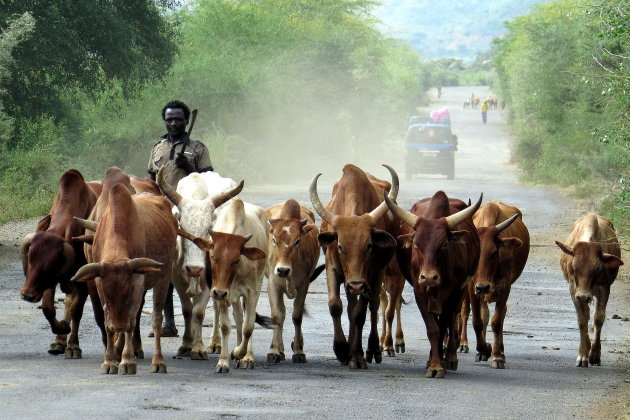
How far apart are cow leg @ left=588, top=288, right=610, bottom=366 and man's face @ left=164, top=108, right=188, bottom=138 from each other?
4.71 m

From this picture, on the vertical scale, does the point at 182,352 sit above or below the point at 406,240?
below

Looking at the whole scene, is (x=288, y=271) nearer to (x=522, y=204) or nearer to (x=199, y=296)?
(x=199, y=296)

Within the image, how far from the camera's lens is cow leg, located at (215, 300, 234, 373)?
10.9m

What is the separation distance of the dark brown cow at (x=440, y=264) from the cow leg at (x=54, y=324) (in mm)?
3122

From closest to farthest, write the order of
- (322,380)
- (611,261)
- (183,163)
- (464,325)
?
(322,380)
(611,261)
(464,325)
(183,163)

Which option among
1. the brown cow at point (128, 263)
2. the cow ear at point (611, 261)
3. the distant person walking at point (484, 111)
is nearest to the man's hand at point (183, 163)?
the brown cow at point (128, 263)

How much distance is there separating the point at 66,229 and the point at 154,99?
33454 millimetres

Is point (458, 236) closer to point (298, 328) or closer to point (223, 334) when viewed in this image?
point (298, 328)

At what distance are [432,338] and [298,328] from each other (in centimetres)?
139

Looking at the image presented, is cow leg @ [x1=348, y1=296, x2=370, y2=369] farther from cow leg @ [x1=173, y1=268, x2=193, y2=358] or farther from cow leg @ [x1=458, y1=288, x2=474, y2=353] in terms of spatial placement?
cow leg @ [x1=458, y1=288, x2=474, y2=353]

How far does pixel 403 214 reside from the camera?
1188 cm

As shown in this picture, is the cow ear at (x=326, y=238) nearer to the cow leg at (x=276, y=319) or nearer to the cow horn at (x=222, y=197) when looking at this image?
the cow leg at (x=276, y=319)

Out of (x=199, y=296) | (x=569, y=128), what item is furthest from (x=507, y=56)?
(x=199, y=296)

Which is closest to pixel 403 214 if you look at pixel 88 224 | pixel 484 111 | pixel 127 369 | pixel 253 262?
pixel 253 262
